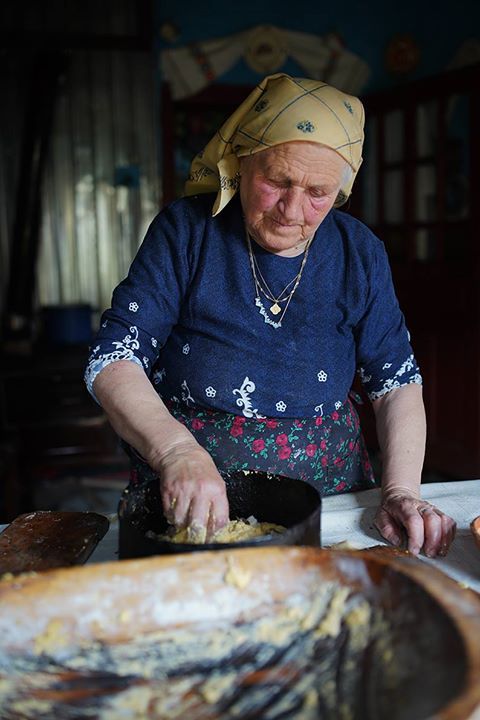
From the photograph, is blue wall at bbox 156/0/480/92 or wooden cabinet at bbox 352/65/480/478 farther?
blue wall at bbox 156/0/480/92

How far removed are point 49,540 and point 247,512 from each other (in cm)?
35

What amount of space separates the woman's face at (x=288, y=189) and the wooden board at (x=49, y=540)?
0.67 meters

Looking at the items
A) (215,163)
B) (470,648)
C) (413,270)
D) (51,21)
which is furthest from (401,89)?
(470,648)

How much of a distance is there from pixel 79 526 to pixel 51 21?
3.93 metres

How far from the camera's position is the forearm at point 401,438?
1579 mm

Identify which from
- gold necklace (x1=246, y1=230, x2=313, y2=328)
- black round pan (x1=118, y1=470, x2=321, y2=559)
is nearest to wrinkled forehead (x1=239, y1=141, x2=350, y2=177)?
gold necklace (x1=246, y1=230, x2=313, y2=328)

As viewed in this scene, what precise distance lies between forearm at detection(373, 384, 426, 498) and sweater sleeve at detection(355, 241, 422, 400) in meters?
0.03

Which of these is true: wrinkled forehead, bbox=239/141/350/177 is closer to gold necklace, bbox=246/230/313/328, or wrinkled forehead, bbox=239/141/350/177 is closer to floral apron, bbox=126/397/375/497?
gold necklace, bbox=246/230/313/328

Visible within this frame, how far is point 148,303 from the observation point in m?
1.57

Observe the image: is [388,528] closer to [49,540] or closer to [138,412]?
[138,412]

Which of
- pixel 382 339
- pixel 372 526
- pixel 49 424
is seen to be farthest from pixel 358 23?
pixel 372 526

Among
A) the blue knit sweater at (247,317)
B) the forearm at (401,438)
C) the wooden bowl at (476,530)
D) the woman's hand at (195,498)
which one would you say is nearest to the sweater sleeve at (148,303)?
the blue knit sweater at (247,317)

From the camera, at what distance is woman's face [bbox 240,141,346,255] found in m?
1.46

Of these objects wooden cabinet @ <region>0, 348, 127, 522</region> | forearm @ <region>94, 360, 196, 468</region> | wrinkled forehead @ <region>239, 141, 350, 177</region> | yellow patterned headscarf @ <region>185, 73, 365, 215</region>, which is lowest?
wooden cabinet @ <region>0, 348, 127, 522</region>
